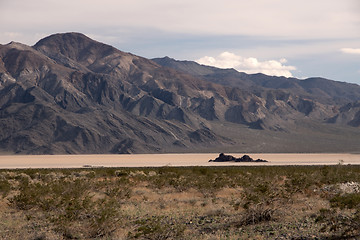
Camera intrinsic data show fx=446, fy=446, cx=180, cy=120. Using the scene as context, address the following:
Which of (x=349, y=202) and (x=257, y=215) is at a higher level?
(x=349, y=202)

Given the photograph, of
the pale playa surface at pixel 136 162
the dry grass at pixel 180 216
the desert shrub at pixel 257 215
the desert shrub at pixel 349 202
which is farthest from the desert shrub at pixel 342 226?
the pale playa surface at pixel 136 162

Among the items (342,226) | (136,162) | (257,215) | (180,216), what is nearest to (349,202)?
(342,226)

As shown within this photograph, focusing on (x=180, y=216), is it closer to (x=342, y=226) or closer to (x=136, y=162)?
(x=342, y=226)

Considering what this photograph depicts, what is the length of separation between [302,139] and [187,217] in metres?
173

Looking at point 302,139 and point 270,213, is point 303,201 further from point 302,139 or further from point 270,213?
point 302,139

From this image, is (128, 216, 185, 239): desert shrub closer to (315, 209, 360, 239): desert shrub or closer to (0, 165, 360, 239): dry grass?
(0, 165, 360, 239): dry grass

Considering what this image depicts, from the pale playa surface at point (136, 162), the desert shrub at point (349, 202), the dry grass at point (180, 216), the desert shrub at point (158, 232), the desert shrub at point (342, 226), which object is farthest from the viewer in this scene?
the pale playa surface at point (136, 162)

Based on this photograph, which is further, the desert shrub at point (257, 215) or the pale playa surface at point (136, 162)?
the pale playa surface at point (136, 162)

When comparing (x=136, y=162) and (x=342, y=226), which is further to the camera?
(x=136, y=162)

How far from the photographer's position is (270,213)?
19.8 metres

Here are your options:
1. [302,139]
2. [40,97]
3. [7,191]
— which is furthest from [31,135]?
[7,191]

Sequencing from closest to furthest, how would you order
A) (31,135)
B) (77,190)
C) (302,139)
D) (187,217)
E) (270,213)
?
(270,213) < (187,217) < (77,190) < (31,135) < (302,139)

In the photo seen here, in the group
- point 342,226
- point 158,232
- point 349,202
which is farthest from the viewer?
point 349,202

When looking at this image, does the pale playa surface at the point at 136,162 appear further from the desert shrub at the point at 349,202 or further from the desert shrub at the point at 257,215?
the desert shrub at the point at 349,202
